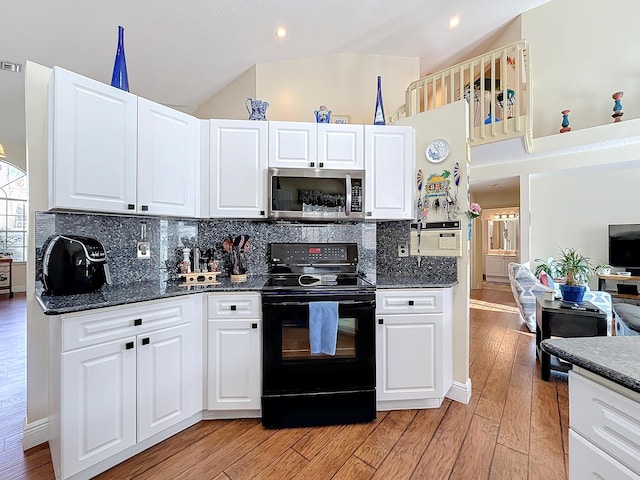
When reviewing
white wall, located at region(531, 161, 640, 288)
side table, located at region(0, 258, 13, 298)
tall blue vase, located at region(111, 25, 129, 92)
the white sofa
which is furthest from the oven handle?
side table, located at region(0, 258, 13, 298)

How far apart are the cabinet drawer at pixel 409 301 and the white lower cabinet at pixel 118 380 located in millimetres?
1280

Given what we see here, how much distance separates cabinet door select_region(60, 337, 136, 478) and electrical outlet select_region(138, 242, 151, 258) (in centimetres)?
81

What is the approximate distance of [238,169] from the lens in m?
2.28

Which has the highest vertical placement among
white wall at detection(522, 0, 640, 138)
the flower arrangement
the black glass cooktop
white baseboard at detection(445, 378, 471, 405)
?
white wall at detection(522, 0, 640, 138)

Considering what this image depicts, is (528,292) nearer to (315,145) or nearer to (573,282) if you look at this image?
(573,282)

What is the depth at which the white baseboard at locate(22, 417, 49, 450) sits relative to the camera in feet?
5.71

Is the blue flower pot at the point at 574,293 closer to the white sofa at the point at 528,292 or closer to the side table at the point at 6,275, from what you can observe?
the white sofa at the point at 528,292

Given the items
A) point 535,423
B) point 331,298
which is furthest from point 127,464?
point 535,423

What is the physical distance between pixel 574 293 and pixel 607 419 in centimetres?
272

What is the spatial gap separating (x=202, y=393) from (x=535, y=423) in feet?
7.39

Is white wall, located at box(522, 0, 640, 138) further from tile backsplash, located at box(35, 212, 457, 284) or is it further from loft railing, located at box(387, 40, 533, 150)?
tile backsplash, located at box(35, 212, 457, 284)

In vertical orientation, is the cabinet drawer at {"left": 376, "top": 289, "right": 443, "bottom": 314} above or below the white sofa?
above

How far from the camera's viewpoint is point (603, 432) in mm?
771

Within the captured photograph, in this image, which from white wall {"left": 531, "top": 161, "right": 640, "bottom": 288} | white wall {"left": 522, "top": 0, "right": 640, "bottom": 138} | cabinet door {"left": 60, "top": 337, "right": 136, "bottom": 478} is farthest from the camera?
white wall {"left": 531, "top": 161, "right": 640, "bottom": 288}
